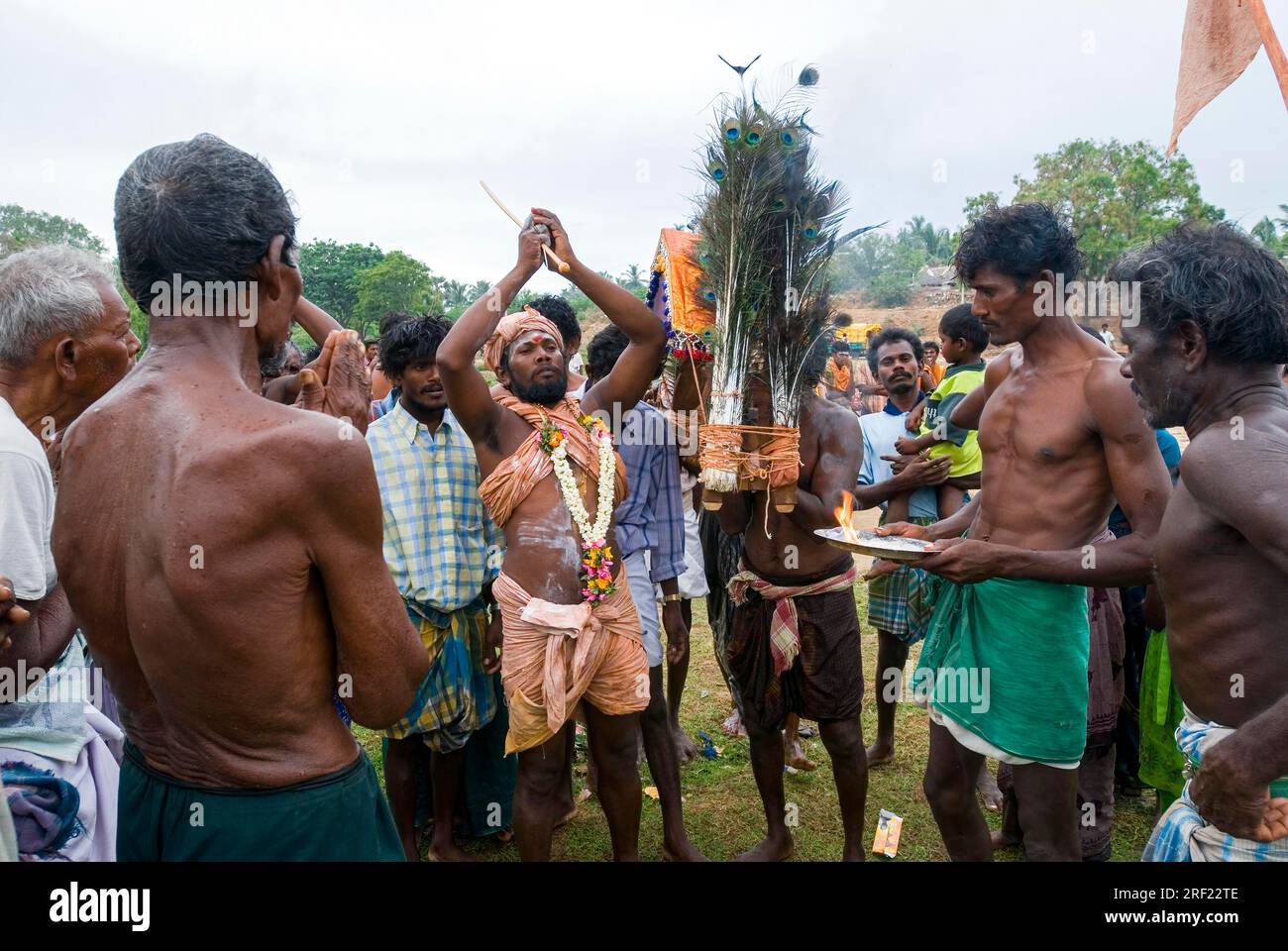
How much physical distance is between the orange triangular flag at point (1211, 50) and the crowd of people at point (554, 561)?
626 mm

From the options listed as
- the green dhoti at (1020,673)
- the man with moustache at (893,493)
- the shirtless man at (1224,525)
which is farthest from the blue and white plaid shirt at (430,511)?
the shirtless man at (1224,525)

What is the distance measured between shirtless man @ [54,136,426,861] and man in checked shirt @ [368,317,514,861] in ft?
7.25

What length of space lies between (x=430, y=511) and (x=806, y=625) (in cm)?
204

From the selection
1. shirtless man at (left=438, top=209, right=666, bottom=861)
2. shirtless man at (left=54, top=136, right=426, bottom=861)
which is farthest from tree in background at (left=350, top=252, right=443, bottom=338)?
shirtless man at (left=54, top=136, right=426, bottom=861)

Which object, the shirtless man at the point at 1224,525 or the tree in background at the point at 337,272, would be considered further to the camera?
the tree in background at the point at 337,272

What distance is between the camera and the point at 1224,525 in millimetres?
2131

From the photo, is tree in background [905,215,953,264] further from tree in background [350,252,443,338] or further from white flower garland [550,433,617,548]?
white flower garland [550,433,617,548]

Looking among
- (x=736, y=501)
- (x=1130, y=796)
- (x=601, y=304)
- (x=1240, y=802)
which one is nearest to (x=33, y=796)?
(x=601, y=304)

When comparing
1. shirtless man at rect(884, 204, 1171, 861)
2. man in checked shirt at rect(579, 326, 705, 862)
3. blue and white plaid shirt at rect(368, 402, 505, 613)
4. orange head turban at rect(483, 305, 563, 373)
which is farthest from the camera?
man in checked shirt at rect(579, 326, 705, 862)

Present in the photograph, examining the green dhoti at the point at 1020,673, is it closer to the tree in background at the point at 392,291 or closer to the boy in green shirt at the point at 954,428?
the boy in green shirt at the point at 954,428

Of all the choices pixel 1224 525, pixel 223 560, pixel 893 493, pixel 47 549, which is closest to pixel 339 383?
pixel 223 560

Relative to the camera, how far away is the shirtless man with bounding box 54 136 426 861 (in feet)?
5.49

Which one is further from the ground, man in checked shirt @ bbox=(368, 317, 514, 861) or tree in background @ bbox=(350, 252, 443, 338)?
tree in background @ bbox=(350, 252, 443, 338)

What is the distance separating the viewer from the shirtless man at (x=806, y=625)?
409cm
